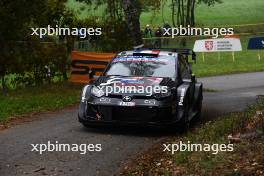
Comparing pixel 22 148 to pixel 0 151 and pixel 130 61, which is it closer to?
pixel 0 151

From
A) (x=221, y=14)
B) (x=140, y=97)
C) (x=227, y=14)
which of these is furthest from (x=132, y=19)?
(x=227, y=14)

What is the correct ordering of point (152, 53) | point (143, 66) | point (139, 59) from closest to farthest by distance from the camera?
point (143, 66)
point (139, 59)
point (152, 53)

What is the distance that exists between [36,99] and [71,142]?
18.5ft

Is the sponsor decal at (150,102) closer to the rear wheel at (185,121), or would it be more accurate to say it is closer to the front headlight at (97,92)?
the rear wheel at (185,121)

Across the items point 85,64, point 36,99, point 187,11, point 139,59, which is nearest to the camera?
point 139,59

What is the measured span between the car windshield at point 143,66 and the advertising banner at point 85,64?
21.2 ft

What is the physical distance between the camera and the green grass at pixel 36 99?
1384cm

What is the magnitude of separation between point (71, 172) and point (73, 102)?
24.2 feet

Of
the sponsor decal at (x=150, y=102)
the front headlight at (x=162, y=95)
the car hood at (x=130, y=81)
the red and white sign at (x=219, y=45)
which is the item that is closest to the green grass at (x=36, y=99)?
the car hood at (x=130, y=81)

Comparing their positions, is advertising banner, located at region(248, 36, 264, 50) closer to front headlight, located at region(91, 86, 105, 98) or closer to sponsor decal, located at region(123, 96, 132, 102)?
front headlight, located at region(91, 86, 105, 98)

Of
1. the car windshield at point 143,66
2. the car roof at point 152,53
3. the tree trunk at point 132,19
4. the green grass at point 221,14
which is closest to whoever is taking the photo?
the car windshield at point 143,66

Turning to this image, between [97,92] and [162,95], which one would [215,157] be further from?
[97,92]

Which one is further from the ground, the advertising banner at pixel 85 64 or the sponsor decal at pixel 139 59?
the sponsor decal at pixel 139 59

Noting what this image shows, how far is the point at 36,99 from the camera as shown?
15.3 meters
